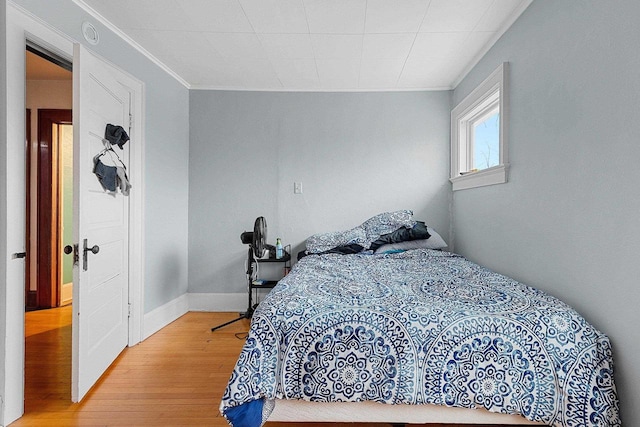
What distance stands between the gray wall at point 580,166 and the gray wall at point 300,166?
48.1 inches

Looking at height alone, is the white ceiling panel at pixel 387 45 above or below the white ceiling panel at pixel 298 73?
below

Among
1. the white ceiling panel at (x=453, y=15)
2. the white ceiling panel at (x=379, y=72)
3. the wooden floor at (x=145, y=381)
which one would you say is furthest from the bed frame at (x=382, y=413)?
the white ceiling panel at (x=379, y=72)

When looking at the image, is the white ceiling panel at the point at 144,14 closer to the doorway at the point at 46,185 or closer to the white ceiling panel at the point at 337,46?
the white ceiling panel at the point at 337,46

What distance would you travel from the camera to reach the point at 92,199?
2117 millimetres

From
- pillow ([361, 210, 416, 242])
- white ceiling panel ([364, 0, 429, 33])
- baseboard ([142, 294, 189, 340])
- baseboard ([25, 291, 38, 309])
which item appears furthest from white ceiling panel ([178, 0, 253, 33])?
baseboard ([25, 291, 38, 309])

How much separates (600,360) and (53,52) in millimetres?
3143

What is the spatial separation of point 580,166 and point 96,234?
8.87 ft

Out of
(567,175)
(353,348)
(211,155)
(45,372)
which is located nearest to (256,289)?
(211,155)

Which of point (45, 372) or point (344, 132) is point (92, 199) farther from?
point (344, 132)

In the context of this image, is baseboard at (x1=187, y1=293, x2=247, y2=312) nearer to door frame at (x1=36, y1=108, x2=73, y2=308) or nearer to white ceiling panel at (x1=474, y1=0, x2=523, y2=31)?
door frame at (x1=36, y1=108, x2=73, y2=308)

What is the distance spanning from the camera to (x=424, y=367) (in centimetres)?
135

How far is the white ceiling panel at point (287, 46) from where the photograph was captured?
8.36 feet

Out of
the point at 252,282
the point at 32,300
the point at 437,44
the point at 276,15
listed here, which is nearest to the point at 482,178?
the point at 437,44

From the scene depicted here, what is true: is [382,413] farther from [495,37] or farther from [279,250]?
[495,37]
